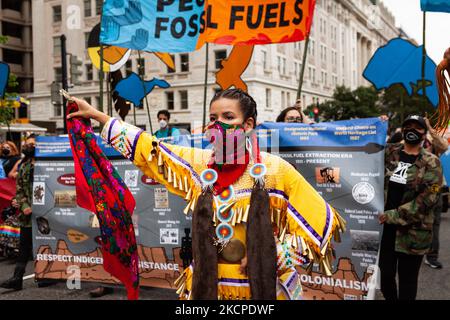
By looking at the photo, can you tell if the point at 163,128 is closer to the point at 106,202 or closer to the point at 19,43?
the point at 106,202

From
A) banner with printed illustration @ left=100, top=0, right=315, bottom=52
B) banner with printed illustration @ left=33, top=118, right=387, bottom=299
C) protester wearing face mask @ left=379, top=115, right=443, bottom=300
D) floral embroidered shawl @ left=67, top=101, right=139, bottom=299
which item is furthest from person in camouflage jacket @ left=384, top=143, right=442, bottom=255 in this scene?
banner with printed illustration @ left=100, top=0, right=315, bottom=52

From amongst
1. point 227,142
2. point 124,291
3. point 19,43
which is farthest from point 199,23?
point 19,43

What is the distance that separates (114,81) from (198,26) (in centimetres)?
317

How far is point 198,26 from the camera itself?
19.7 feet

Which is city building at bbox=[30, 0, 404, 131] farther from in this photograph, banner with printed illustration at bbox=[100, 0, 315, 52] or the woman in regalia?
the woman in regalia

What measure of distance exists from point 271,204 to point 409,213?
6.52ft

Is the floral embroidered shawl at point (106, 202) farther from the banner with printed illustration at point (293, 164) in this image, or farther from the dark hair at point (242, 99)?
the banner with printed illustration at point (293, 164)

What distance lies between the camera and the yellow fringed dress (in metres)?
2.07

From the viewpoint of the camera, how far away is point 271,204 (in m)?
2.13

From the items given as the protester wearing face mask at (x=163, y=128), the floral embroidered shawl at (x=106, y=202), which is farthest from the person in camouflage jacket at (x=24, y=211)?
the floral embroidered shawl at (x=106, y=202)

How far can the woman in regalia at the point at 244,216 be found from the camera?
2.03 meters

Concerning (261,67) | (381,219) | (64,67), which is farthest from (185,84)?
(381,219)

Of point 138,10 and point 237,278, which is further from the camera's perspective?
point 138,10
